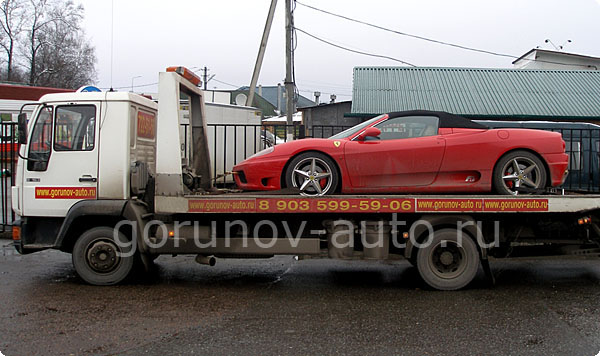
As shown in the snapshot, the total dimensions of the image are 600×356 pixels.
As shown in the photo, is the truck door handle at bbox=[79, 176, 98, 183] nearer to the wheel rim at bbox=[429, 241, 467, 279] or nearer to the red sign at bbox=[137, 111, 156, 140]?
the red sign at bbox=[137, 111, 156, 140]

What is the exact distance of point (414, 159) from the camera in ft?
20.2

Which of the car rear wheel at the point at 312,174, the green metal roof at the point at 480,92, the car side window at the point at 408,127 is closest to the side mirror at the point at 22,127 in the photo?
the car rear wheel at the point at 312,174

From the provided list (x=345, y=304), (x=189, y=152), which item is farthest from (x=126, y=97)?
A: (x=345, y=304)

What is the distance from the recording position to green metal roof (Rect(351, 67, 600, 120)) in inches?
666

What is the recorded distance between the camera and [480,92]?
1830cm

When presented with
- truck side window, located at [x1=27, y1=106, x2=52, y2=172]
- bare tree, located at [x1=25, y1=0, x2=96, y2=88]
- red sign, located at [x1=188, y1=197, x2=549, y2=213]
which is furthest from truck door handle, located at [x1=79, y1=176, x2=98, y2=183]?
bare tree, located at [x1=25, y1=0, x2=96, y2=88]

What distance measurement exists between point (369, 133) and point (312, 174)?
0.88 meters

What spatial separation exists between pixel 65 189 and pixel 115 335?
7.84ft

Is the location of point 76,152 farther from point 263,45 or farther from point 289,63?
point 289,63

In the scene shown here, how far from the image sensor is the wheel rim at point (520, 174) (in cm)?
614

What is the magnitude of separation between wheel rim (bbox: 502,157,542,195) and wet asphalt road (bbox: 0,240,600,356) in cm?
131

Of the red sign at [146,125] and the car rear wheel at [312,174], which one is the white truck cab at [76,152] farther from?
the car rear wheel at [312,174]

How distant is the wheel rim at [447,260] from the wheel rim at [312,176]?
1541 mm

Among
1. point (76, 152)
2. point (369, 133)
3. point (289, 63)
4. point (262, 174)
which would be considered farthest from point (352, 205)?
point (289, 63)
